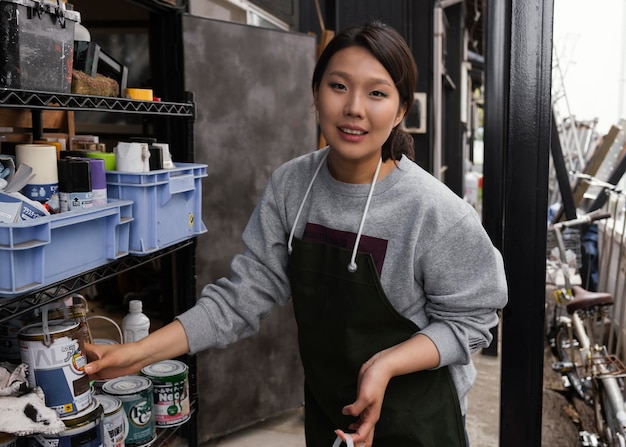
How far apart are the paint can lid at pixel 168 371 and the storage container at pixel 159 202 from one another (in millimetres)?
499

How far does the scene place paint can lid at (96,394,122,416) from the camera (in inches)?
73.4

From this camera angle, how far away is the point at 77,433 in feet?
5.38

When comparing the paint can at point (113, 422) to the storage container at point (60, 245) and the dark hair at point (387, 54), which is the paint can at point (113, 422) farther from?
the dark hair at point (387, 54)

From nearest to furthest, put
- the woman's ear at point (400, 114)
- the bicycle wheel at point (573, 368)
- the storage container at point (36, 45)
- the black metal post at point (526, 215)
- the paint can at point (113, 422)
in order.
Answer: the storage container at point (36, 45) < the woman's ear at point (400, 114) < the black metal post at point (526, 215) < the paint can at point (113, 422) < the bicycle wheel at point (573, 368)

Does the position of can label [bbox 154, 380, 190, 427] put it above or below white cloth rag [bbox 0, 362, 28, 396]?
below

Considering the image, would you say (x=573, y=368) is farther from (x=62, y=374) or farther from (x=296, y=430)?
(x=62, y=374)

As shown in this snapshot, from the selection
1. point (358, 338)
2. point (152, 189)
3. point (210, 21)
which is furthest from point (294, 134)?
point (358, 338)

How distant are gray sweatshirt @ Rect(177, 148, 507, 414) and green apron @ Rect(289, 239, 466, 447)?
0.04 metres

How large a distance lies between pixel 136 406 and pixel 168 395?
0.20 meters

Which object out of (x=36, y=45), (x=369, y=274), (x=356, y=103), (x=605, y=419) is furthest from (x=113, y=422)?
(x=605, y=419)

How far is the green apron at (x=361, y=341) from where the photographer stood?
57.4 inches

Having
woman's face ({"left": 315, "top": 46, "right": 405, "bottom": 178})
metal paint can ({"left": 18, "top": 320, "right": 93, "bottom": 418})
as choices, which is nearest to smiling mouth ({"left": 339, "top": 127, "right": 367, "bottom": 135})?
woman's face ({"left": 315, "top": 46, "right": 405, "bottom": 178})

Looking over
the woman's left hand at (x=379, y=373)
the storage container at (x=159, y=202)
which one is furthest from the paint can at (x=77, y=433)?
the woman's left hand at (x=379, y=373)

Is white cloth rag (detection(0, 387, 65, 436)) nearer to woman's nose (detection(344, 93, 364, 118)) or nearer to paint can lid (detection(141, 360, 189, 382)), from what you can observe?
paint can lid (detection(141, 360, 189, 382))
